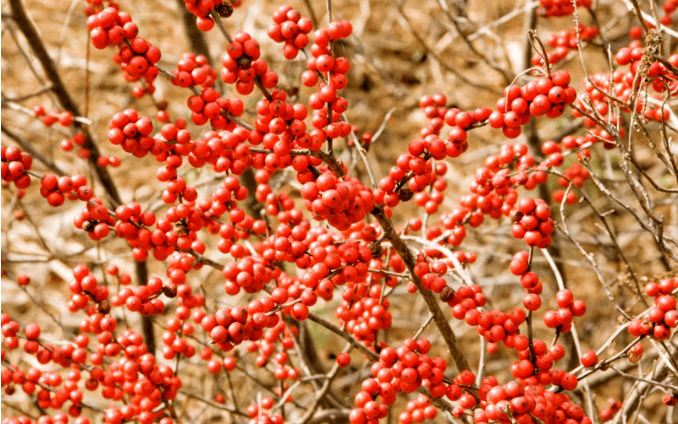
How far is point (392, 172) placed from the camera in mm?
1883

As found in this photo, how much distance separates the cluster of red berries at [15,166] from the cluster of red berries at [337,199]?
0.99 m

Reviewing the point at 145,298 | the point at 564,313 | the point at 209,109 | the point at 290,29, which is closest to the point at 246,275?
the point at 145,298

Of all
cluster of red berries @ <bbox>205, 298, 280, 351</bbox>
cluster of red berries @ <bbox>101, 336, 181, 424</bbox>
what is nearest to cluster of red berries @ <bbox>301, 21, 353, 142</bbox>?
cluster of red berries @ <bbox>205, 298, 280, 351</bbox>

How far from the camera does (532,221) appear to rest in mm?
1795

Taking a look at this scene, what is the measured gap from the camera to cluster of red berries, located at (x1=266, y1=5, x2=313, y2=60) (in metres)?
1.74

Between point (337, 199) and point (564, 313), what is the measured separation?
0.82 m

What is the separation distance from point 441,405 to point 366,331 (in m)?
0.39

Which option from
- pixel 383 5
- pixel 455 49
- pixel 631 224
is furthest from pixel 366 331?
pixel 383 5

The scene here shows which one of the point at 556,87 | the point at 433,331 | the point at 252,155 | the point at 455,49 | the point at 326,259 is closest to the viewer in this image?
the point at 556,87

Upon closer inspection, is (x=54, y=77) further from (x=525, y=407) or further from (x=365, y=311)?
(x=525, y=407)

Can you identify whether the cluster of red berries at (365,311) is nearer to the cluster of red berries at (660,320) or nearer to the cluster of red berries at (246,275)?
the cluster of red berries at (246,275)

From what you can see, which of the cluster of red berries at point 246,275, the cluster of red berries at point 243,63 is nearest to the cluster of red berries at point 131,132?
the cluster of red berries at point 243,63

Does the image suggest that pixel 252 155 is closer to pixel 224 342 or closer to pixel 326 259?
pixel 326 259

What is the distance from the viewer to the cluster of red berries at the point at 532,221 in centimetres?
179
